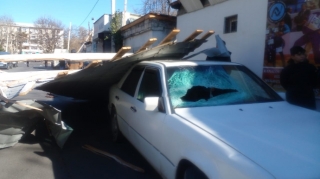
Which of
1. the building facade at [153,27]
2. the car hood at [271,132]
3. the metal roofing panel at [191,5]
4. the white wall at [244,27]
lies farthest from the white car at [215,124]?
the building facade at [153,27]

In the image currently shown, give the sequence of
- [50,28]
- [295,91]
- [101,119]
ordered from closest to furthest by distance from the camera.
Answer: [295,91] → [101,119] → [50,28]

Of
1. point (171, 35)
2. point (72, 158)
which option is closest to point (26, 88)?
point (72, 158)

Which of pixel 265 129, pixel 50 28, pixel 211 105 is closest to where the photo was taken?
pixel 265 129

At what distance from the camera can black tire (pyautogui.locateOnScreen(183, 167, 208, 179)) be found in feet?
8.40

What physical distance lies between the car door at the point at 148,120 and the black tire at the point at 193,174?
60cm

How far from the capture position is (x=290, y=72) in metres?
4.52

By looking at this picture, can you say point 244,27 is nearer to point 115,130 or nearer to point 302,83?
point 302,83

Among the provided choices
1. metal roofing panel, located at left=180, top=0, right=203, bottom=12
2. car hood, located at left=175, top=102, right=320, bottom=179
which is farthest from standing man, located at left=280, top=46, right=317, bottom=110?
metal roofing panel, located at left=180, top=0, right=203, bottom=12

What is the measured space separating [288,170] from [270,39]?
5.61 metres

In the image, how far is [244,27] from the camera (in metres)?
7.98

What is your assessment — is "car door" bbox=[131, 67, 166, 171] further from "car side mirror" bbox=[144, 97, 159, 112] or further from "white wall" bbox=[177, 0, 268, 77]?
"white wall" bbox=[177, 0, 268, 77]

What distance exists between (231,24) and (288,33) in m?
2.26

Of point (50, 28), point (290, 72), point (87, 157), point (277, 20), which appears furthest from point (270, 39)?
point (50, 28)

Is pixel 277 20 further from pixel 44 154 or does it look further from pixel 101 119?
pixel 44 154
